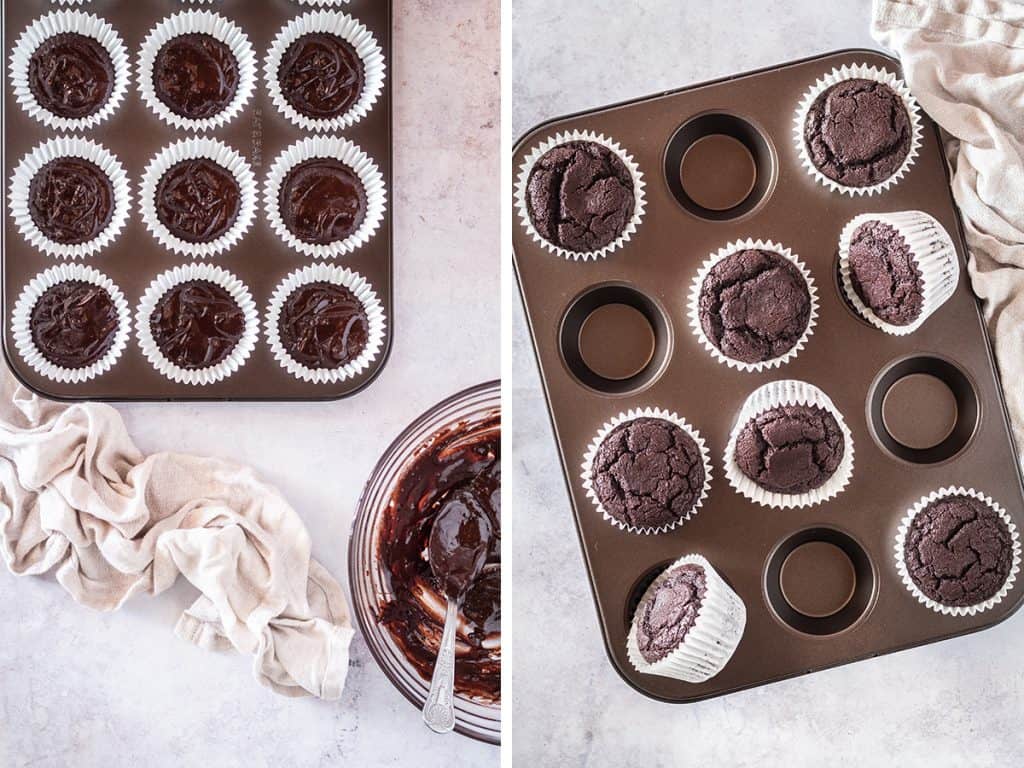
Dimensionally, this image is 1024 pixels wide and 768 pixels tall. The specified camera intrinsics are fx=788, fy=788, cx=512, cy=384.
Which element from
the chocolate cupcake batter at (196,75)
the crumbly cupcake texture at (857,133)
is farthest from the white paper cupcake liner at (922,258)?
the chocolate cupcake batter at (196,75)

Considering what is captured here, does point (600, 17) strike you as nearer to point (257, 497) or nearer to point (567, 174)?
point (567, 174)

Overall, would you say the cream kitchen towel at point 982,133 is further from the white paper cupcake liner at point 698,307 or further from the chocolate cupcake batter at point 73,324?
the chocolate cupcake batter at point 73,324

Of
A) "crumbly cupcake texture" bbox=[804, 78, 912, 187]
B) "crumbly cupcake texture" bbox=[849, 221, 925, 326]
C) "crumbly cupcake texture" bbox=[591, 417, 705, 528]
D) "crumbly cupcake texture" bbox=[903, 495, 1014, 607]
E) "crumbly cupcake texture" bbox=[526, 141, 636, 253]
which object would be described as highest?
"crumbly cupcake texture" bbox=[804, 78, 912, 187]

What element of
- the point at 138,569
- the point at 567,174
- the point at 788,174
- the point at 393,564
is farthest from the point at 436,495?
the point at 788,174

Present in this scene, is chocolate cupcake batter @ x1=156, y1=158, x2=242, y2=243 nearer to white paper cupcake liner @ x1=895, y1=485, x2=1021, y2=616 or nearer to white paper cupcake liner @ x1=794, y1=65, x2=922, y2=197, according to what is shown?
white paper cupcake liner @ x1=794, y1=65, x2=922, y2=197

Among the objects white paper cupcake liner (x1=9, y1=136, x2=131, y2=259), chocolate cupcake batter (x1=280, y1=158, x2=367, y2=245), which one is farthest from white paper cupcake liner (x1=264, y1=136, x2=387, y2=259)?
white paper cupcake liner (x1=9, y1=136, x2=131, y2=259)

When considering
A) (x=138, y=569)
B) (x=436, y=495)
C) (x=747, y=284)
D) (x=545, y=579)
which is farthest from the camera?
(x=436, y=495)
